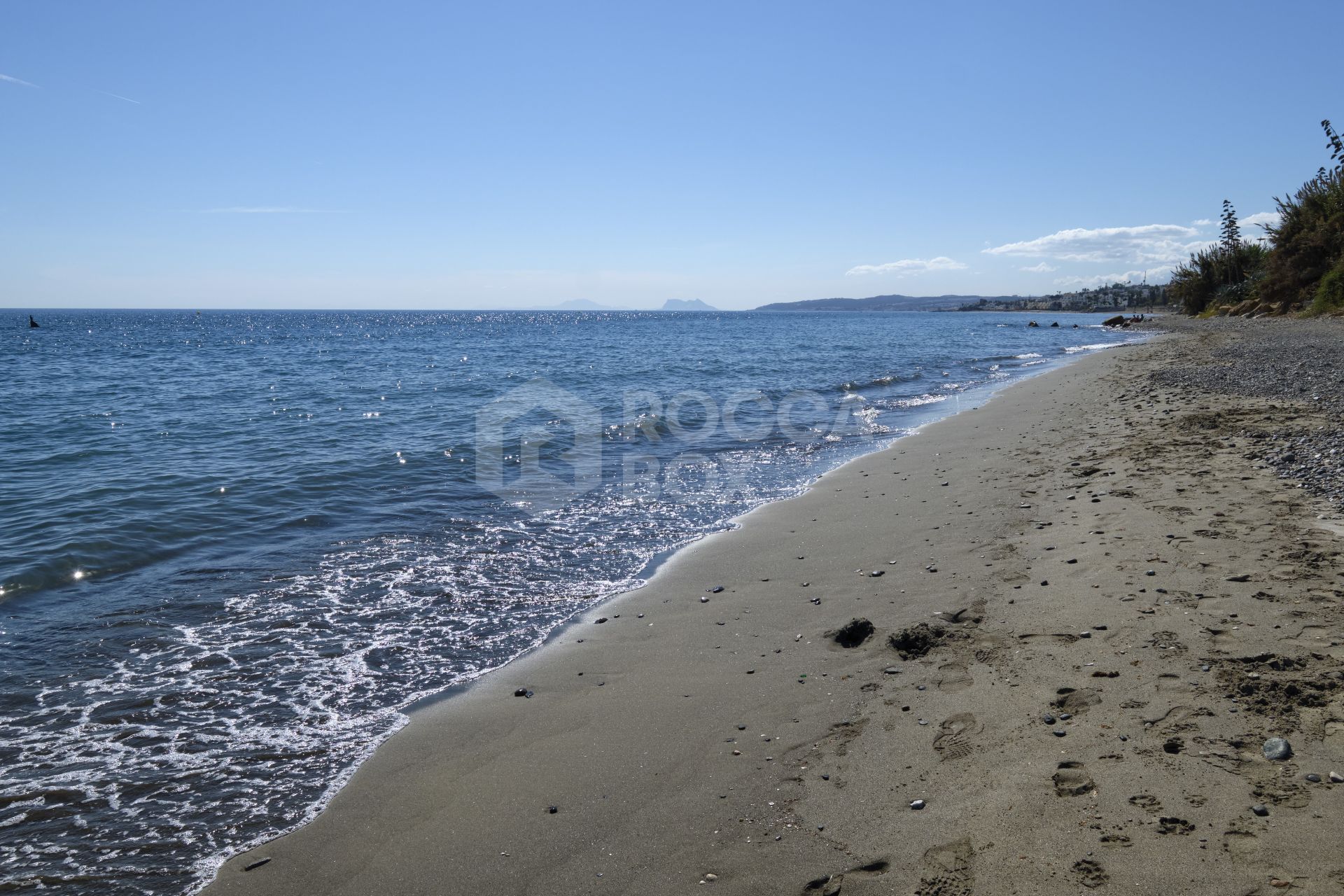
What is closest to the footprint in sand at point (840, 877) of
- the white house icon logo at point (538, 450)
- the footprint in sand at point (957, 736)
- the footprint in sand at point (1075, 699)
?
the footprint in sand at point (957, 736)

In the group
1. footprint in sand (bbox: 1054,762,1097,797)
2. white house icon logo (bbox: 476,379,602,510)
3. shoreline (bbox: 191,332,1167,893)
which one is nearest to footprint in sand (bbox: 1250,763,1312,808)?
footprint in sand (bbox: 1054,762,1097,797)

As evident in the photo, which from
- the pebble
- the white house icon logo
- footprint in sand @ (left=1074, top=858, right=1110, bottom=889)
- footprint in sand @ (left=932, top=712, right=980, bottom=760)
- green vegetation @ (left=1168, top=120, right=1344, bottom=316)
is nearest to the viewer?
footprint in sand @ (left=1074, top=858, right=1110, bottom=889)

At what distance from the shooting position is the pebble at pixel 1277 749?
3480 millimetres

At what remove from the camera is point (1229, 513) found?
22.7 feet

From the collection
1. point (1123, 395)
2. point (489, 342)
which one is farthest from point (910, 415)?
point (489, 342)

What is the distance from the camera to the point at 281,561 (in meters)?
8.54

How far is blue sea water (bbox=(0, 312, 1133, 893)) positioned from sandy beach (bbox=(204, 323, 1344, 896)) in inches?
29.1

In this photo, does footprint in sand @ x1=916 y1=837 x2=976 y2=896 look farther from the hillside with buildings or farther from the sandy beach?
the hillside with buildings

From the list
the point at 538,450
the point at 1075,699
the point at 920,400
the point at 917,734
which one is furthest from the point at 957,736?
the point at 920,400

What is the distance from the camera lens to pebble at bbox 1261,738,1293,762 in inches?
137

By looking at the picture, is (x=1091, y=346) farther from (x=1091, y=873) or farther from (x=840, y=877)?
(x=840, y=877)

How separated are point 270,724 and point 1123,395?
60.0 ft

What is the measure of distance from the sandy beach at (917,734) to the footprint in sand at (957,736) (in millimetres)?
22

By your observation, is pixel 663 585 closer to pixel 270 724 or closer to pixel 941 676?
pixel 941 676
